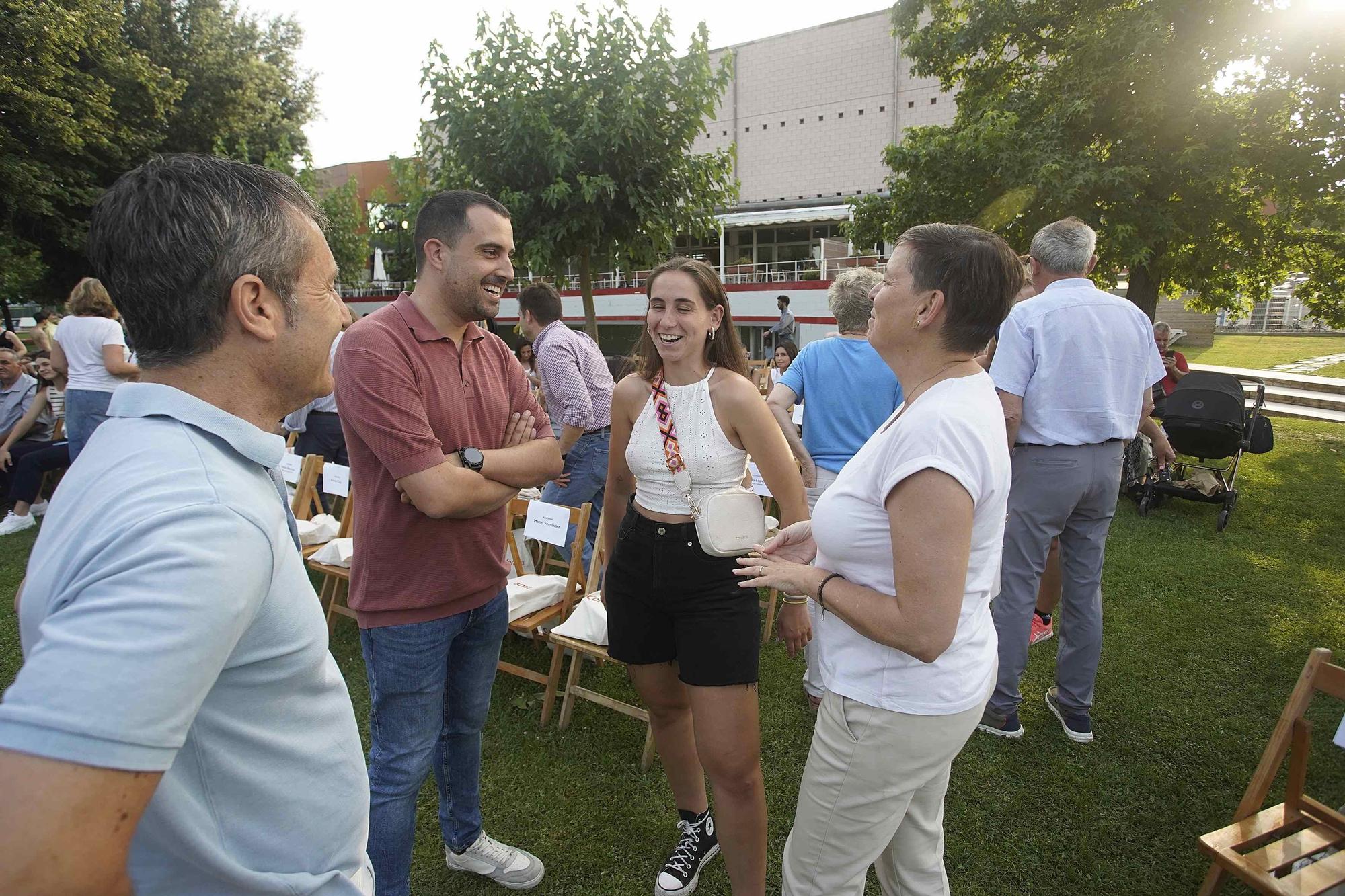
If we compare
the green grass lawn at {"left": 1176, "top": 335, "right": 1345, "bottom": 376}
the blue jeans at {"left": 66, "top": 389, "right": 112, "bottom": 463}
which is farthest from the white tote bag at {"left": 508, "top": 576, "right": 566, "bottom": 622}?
the green grass lawn at {"left": 1176, "top": 335, "right": 1345, "bottom": 376}

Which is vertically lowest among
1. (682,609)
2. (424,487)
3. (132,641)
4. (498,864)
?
(498,864)

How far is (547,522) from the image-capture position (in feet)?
11.9

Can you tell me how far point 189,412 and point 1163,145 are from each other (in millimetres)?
13321

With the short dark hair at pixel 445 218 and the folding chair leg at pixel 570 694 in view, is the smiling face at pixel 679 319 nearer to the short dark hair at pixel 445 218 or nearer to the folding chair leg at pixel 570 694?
the short dark hair at pixel 445 218

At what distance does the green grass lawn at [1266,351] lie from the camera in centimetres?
1786

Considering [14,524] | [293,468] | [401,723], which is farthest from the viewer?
[14,524]

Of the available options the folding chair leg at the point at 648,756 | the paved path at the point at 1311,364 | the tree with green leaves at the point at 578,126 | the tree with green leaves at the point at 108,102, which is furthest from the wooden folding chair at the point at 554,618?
the paved path at the point at 1311,364

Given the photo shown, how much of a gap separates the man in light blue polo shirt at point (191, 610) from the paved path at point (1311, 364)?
2067 cm

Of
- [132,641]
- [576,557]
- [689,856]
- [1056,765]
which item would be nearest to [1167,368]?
[1056,765]

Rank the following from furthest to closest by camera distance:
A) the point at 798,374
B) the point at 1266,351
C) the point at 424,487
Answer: the point at 1266,351
the point at 798,374
the point at 424,487

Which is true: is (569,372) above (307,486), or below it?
above

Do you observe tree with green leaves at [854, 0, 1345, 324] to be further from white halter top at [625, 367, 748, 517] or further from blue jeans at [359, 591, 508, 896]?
blue jeans at [359, 591, 508, 896]

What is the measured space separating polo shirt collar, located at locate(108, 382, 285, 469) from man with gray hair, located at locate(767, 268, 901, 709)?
9.29 feet

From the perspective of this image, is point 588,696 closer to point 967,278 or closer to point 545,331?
point 545,331
